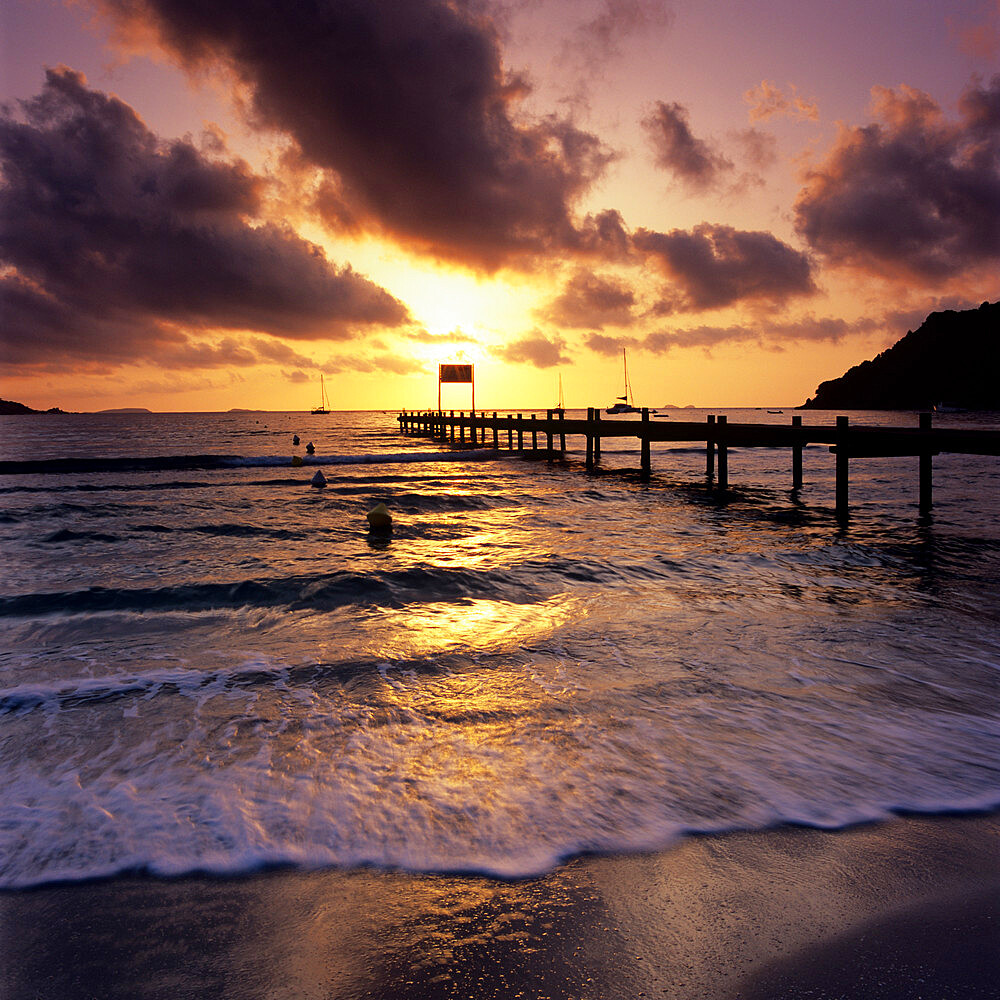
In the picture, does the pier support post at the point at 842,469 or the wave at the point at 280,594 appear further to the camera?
the pier support post at the point at 842,469

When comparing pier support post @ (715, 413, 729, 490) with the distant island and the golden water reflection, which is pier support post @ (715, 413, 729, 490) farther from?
the distant island

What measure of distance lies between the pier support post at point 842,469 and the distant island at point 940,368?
5633 inches

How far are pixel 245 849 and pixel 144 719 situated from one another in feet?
7.35

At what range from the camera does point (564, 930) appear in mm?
2541

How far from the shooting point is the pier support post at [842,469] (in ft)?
50.6

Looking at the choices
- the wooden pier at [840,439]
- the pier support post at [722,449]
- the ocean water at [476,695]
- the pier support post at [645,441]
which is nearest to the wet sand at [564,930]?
the ocean water at [476,695]

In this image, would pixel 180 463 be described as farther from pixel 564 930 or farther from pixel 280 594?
pixel 564 930

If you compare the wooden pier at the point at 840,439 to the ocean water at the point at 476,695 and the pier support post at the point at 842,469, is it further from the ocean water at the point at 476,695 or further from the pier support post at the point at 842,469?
the ocean water at the point at 476,695

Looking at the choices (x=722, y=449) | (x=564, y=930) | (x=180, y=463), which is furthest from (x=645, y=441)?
(x=180, y=463)

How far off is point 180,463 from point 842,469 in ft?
111

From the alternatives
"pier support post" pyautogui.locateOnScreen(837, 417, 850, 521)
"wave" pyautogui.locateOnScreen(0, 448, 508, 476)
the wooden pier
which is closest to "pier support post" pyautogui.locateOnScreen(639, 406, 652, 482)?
the wooden pier

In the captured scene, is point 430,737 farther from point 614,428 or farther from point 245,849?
point 614,428

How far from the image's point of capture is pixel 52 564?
11.5 m

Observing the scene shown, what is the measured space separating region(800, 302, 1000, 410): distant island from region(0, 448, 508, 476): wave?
13476 cm
